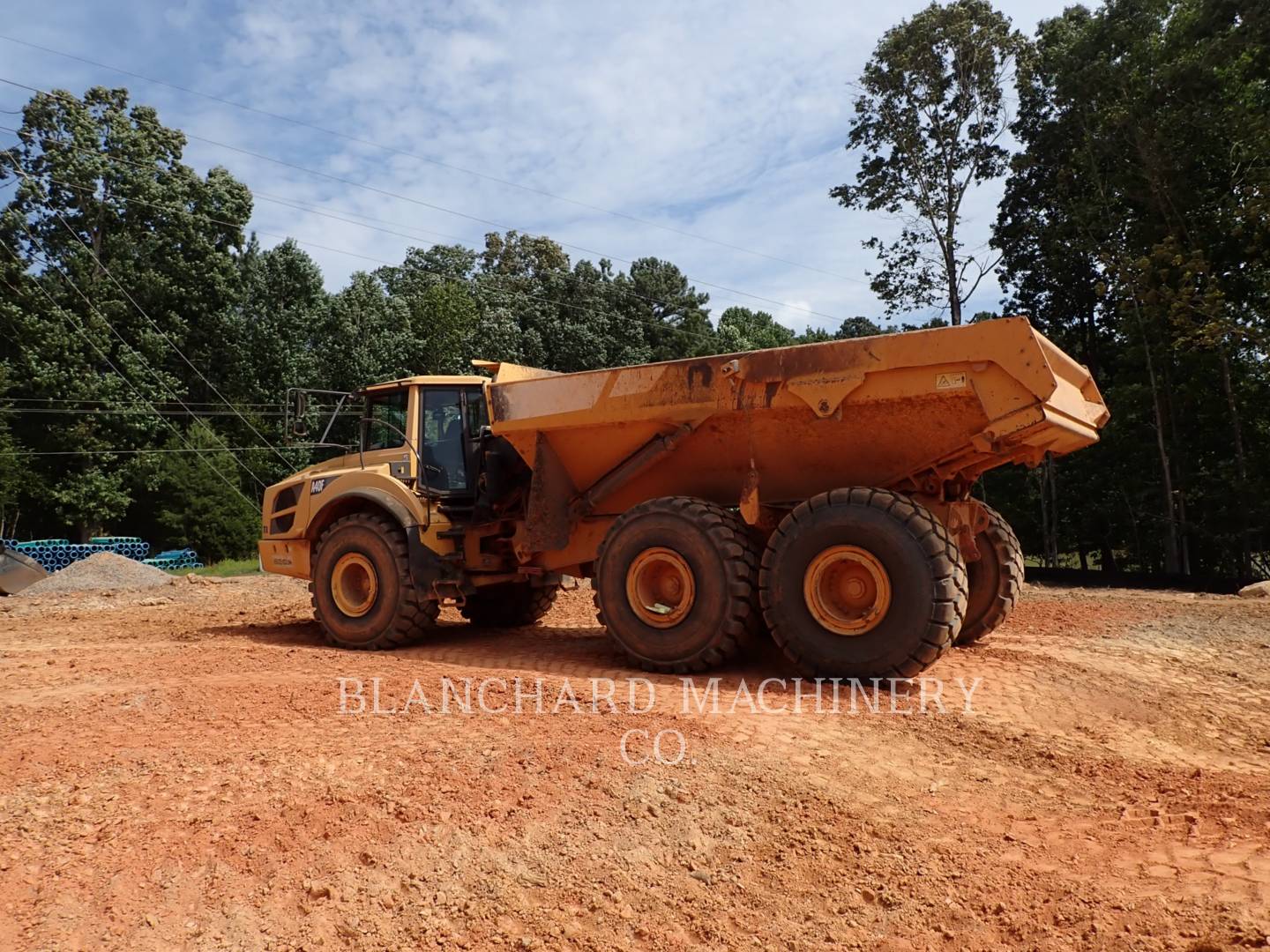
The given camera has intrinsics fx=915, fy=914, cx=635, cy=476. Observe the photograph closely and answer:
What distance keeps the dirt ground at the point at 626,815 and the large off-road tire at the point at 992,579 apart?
929 mm

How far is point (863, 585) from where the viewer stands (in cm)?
629

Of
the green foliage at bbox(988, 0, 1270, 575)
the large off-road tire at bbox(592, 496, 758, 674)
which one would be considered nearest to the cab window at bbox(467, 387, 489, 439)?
the large off-road tire at bbox(592, 496, 758, 674)

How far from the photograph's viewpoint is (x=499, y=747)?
189 inches

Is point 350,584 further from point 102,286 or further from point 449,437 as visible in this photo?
point 102,286

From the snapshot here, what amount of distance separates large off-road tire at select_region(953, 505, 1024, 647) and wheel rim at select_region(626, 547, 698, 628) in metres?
2.56

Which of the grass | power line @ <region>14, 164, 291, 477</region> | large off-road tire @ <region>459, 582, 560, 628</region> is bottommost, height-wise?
large off-road tire @ <region>459, 582, 560, 628</region>

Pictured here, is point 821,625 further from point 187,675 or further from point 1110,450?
point 1110,450

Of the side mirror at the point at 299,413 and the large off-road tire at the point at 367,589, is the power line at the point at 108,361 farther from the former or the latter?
the side mirror at the point at 299,413

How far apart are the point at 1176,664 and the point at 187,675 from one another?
7.68m

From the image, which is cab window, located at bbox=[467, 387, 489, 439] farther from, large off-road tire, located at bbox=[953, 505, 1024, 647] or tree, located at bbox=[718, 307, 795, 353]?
tree, located at bbox=[718, 307, 795, 353]

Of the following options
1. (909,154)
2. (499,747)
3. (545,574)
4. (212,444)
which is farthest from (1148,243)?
(212,444)

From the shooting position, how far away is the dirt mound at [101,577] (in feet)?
53.6

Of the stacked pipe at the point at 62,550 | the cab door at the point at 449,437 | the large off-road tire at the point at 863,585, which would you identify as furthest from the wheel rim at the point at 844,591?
the stacked pipe at the point at 62,550

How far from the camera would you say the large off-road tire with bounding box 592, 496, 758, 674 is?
6684 millimetres
